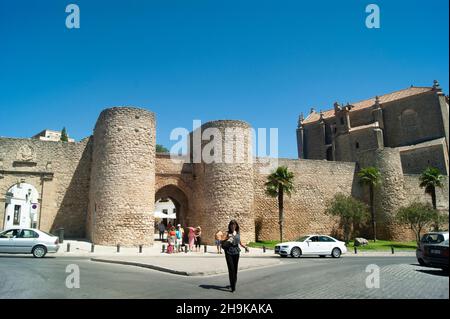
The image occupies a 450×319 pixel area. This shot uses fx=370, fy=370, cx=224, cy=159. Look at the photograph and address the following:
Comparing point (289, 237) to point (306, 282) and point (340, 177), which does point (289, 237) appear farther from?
point (306, 282)

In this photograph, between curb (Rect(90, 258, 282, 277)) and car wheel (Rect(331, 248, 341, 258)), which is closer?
curb (Rect(90, 258, 282, 277))

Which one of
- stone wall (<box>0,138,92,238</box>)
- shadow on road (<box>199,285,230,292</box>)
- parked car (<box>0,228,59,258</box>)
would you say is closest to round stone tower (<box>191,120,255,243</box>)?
stone wall (<box>0,138,92,238</box>)

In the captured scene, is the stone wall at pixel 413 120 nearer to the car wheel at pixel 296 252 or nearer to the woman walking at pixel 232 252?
the car wheel at pixel 296 252

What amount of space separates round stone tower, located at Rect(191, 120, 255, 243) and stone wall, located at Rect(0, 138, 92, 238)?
838 cm

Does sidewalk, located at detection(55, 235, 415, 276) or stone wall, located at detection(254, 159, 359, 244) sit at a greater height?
stone wall, located at detection(254, 159, 359, 244)

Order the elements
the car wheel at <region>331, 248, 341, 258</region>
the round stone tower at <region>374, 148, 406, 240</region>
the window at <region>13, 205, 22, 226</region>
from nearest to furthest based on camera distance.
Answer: the car wheel at <region>331, 248, 341, 258</region>
the round stone tower at <region>374, 148, 406, 240</region>
the window at <region>13, 205, 22, 226</region>

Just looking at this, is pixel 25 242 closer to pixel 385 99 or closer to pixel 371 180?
pixel 371 180

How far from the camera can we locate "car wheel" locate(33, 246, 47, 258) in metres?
15.6

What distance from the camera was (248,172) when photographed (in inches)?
1034

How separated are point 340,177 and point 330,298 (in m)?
29.0

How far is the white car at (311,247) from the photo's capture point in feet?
63.6

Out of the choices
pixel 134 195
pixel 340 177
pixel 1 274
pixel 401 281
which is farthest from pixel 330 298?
pixel 340 177

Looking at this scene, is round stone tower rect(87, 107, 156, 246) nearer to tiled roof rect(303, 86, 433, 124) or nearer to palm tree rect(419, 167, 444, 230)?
palm tree rect(419, 167, 444, 230)

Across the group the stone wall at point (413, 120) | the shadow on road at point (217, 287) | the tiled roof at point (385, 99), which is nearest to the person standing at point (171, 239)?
the shadow on road at point (217, 287)
